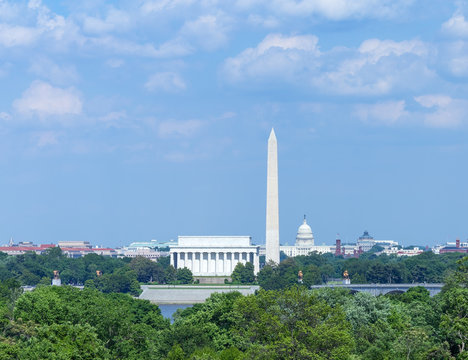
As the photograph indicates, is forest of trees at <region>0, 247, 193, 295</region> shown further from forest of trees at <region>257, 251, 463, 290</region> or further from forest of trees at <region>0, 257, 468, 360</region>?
forest of trees at <region>0, 257, 468, 360</region>

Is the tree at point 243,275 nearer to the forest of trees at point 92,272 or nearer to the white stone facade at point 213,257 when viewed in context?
the forest of trees at point 92,272

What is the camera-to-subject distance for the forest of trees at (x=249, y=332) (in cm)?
4172

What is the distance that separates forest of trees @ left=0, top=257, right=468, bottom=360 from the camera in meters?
41.7

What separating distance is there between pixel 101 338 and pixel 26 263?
374ft

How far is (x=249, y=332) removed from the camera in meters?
44.9

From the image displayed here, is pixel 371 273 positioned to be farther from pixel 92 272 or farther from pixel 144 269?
pixel 92 272

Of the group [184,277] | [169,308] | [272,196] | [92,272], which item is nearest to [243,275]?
[184,277]

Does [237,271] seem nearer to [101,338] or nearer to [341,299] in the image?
[341,299]

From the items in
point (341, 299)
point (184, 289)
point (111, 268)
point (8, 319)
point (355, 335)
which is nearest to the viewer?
point (8, 319)

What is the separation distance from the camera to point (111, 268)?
167 meters

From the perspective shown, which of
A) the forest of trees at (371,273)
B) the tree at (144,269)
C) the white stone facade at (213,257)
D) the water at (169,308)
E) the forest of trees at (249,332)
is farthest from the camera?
the white stone facade at (213,257)

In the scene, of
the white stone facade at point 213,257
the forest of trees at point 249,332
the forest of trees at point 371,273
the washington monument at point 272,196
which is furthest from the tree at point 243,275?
the forest of trees at point 249,332

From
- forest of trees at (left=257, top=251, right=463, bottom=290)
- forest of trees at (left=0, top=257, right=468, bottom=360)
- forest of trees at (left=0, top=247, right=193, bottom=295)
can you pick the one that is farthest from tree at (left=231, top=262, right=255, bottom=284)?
forest of trees at (left=0, top=257, right=468, bottom=360)

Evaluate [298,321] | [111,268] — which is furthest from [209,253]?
[298,321]
